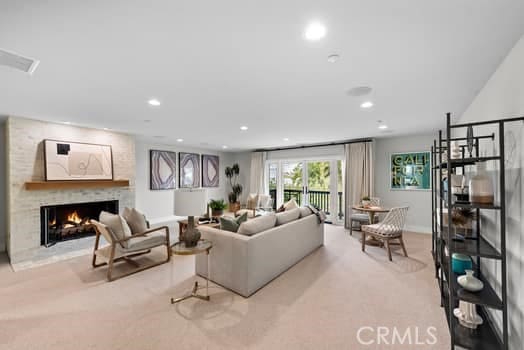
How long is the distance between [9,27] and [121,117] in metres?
2.26

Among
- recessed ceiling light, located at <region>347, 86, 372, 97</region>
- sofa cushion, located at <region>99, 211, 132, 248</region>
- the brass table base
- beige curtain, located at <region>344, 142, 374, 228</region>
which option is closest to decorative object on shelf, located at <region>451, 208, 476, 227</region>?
recessed ceiling light, located at <region>347, 86, 372, 97</region>

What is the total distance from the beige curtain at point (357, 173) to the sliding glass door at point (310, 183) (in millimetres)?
335

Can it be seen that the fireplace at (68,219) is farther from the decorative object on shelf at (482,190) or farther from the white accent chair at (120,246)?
the decorative object on shelf at (482,190)

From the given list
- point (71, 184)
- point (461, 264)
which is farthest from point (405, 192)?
point (71, 184)

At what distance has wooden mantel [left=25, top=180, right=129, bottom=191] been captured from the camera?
11.9ft

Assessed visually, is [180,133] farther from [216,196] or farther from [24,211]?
[216,196]

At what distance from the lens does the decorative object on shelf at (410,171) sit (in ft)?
16.9

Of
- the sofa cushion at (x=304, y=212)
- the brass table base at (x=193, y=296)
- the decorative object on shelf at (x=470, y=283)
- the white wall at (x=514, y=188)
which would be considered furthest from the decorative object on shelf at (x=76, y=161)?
the white wall at (x=514, y=188)

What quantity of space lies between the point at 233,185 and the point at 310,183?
3.26 metres

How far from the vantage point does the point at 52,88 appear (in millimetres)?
2402

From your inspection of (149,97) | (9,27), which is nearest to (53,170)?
(149,97)

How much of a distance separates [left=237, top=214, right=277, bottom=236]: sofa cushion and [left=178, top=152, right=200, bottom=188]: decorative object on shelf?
4.89 metres

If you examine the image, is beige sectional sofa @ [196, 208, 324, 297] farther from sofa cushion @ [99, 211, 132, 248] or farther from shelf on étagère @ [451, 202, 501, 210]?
shelf on étagère @ [451, 202, 501, 210]

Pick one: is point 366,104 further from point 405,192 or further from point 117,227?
point 117,227
